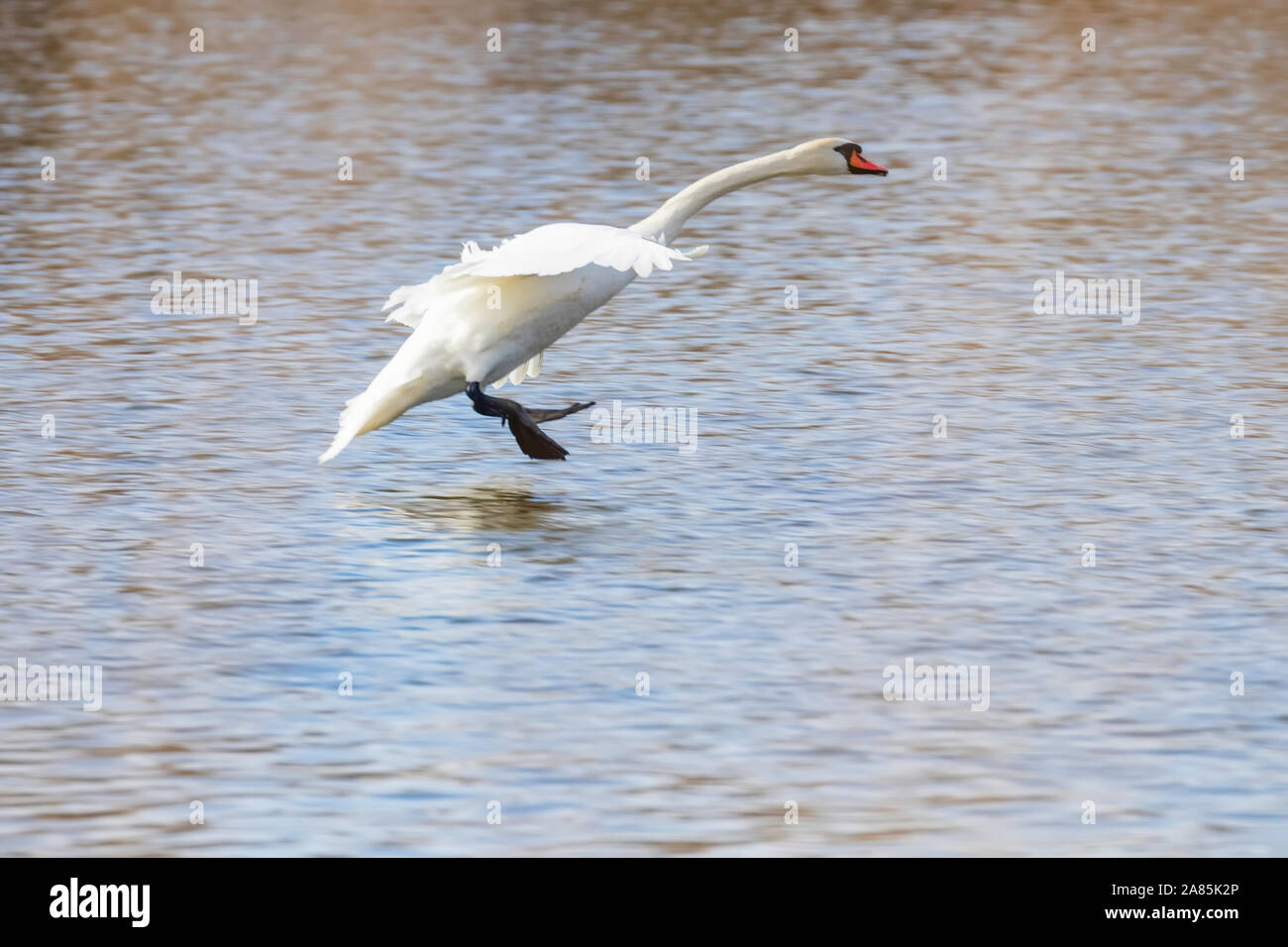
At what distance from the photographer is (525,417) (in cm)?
1216

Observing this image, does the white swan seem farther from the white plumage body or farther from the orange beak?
the orange beak

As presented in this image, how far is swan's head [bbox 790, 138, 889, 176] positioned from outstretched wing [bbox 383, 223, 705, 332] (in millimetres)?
1181

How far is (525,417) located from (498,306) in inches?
33.3

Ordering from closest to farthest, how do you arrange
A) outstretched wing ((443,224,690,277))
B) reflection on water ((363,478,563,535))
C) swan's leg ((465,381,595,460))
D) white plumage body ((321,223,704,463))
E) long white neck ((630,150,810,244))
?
outstretched wing ((443,224,690,277))
reflection on water ((363,478,563,535))
white plumage body ((321,223,704,463))
long white neck ((630,150,810,244))
swan's leg ((465,381,595,460))

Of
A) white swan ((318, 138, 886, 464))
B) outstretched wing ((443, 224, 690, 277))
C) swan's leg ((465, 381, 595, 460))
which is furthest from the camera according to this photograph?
swan's leg ((465, 381, 595, 460))

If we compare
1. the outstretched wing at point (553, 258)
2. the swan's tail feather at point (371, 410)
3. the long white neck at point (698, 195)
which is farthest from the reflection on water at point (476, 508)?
the long white neck at point (698, 195)

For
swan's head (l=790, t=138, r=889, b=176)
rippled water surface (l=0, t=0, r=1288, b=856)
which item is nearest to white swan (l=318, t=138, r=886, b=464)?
rippled water surface (l=0, t=0, r=1288, b=856)

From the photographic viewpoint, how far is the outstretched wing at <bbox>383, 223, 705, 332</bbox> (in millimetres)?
10953

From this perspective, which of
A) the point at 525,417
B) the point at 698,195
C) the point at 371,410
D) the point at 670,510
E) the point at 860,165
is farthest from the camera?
the point at 860,165

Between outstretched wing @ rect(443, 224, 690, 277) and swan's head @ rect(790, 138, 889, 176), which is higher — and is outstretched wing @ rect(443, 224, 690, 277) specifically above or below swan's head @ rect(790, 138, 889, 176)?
below

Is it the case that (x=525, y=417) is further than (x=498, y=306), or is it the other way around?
(x=525, y=417)

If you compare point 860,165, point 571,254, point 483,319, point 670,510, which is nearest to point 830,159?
point 860,165

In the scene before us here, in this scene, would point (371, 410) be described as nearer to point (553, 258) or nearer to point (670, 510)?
point (553, 258)
